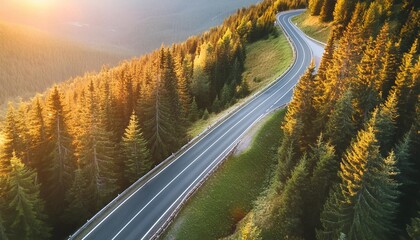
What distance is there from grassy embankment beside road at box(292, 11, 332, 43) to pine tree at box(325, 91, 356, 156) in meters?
57.2

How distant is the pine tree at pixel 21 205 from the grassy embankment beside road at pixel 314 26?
73.5m

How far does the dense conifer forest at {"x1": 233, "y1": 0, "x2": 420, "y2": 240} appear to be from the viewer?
23.3 m

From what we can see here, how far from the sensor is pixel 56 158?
41.0 meters

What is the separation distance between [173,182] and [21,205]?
16255 mm

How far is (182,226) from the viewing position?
1344 inches

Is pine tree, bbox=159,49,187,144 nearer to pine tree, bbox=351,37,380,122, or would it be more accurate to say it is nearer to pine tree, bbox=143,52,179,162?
pine tree, bbox=143,52,179,162

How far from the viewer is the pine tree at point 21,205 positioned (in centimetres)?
3356

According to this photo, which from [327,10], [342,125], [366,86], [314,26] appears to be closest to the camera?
[342,125]

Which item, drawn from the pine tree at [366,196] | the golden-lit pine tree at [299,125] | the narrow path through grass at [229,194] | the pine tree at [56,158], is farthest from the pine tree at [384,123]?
the pine tree at [56,158]

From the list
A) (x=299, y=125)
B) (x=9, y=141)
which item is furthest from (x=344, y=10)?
(x=9, y=141)

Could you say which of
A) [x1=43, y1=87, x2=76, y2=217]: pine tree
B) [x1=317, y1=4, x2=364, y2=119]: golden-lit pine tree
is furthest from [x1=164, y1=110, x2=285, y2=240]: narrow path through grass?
[x1=43, y1=87, x2=76, y2=217]: pine tree

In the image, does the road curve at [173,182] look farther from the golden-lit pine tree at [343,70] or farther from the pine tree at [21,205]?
the golden-lit pine tree at [343,70]

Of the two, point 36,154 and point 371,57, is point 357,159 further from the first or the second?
point 36,154

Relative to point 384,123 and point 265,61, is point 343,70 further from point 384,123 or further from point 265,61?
point 265,61
